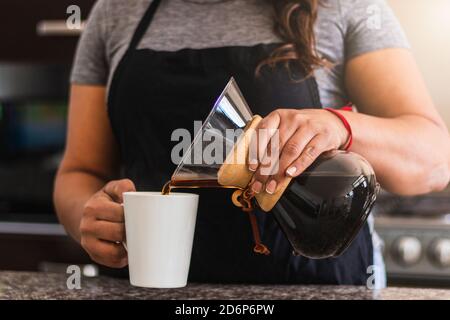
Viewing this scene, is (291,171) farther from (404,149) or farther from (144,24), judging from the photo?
(144,24)

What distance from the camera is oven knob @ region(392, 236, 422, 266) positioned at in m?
0.77

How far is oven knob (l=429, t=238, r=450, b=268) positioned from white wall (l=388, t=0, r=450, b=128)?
0.15 metres

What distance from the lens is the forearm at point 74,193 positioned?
0.71 metres

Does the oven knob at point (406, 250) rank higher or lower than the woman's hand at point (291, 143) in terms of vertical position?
lower

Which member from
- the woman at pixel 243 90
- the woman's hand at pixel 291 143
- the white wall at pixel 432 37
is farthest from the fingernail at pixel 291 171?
the white wall at pixel 432 37

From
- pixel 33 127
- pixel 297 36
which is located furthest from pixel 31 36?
pixel 297 36

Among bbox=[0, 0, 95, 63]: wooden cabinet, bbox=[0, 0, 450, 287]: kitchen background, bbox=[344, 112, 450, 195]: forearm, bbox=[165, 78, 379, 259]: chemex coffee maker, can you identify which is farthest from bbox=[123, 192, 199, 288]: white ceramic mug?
bbox=[0, 0, 95, 63]: wooden cabinet

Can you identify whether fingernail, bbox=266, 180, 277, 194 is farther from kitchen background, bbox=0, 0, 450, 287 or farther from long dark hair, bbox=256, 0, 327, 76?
kitchen background, bbox=0, 0, 450, 287

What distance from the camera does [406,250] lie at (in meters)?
0.79

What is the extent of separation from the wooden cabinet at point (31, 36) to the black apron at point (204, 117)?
56cm

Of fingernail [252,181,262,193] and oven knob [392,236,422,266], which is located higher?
fingernail [252,181,262,193]

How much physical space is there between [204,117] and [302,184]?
18 cm

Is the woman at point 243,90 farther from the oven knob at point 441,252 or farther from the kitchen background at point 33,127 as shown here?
the kitchen background at point 33,127

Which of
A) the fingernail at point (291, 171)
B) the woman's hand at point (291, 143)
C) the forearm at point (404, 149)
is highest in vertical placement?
the woman's hand at point (291, 143)
